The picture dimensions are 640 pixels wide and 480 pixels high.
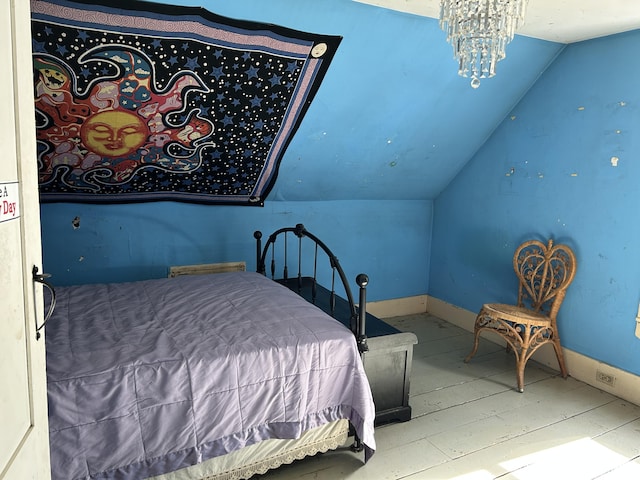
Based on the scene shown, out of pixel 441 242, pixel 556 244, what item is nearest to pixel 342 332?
pixel 556 244

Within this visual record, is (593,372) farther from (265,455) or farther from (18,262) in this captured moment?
(18,262)

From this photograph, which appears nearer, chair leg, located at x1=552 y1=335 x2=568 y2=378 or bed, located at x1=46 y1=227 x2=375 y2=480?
bed, located at x1=46 y1=227 x2=375 y2=480

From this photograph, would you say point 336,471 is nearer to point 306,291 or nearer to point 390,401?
point 390,401

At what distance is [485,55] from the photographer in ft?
5.98

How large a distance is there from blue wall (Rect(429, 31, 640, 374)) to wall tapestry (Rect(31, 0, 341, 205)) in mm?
1714

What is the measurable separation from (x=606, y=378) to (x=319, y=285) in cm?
198

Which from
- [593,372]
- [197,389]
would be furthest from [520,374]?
[197,389]

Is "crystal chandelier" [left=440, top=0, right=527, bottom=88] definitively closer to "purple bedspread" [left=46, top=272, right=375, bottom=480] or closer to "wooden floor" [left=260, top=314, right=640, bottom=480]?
"purple bedspread" [left=46, top=272, right=375, bottom=480]

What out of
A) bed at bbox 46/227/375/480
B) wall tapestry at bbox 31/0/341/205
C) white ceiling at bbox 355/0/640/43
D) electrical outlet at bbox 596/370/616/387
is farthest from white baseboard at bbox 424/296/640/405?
wall tapestry at bbox 31/0/341/205

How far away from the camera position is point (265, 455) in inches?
83.8

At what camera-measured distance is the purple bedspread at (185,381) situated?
1.76 meters

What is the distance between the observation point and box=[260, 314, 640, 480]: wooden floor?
227 centimetres

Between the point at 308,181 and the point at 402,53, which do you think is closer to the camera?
the point at 402,53

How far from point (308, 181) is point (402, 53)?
49.1 inches
